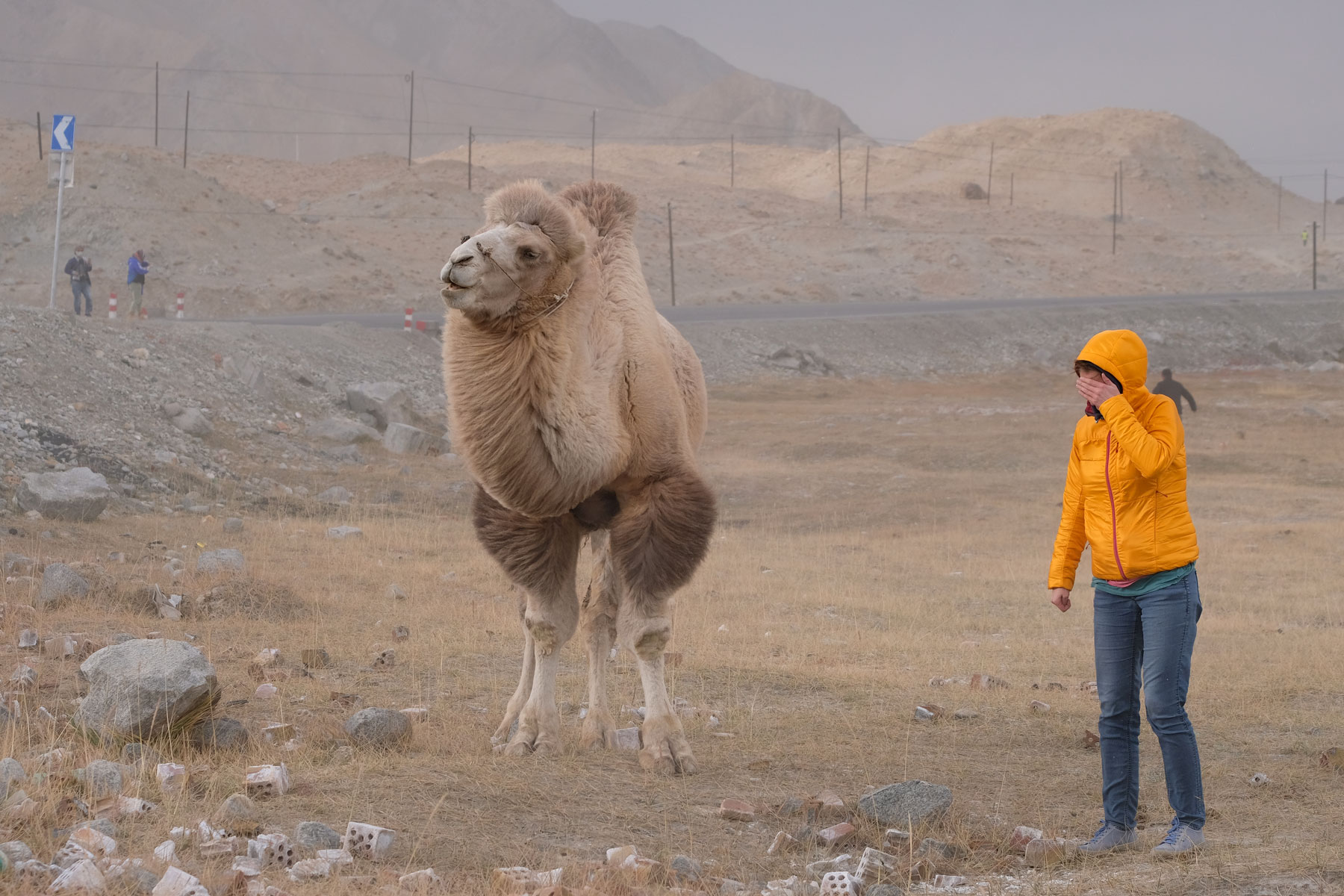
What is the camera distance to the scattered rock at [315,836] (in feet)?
16.7

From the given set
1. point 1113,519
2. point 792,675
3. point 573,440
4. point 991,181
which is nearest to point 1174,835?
point 1113,519

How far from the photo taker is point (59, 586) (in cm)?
1016

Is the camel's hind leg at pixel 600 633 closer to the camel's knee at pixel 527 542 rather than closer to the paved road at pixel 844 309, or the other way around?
the camel's knee at pixel 527 542

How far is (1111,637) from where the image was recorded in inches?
228

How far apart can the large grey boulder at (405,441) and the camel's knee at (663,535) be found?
53.2 feet

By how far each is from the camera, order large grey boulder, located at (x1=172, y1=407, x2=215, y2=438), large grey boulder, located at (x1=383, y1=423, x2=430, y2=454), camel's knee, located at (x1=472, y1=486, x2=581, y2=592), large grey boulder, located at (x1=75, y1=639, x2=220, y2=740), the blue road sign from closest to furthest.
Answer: large grey boulder, located at (x1=75, y1=639, x2=220, y2=740) → camel's knee, located at (x1=472, y1=486, x2=581, y2=592) → large grey boulder, located at (x1=172, y1=407, x2=215, y2=438) → large grey boulder, located at (x1=383, y1=423, x2=430, y2=454) → the blue road sign

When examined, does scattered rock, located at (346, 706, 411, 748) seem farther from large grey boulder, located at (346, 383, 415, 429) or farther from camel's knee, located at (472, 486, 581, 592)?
large grey boulder, located at (346, 383, 415, 429)

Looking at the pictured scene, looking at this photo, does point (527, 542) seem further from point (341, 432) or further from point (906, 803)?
point (341, 432)

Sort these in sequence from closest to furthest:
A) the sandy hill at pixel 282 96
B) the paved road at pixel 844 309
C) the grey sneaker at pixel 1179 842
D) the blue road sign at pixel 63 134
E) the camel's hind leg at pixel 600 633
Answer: the grey sneaker at pixel 1179 842
the camel's hind leg at pixel 600 633
the blue road sign at pixel 63 134
the paved road at pixel 844 309
the sandy hill at pixel 282 96

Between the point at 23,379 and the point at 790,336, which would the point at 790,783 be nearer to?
the point at 23,379

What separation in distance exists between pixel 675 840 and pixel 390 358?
25756mm

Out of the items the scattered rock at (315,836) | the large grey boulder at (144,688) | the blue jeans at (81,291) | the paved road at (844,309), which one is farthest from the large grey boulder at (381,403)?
the scattered rock at (315,836)

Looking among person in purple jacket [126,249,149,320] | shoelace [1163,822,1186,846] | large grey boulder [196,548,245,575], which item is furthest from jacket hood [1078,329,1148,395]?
person in purple jacket [126,249,149,320]

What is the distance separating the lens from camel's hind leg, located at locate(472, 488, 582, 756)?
23.3 feet
